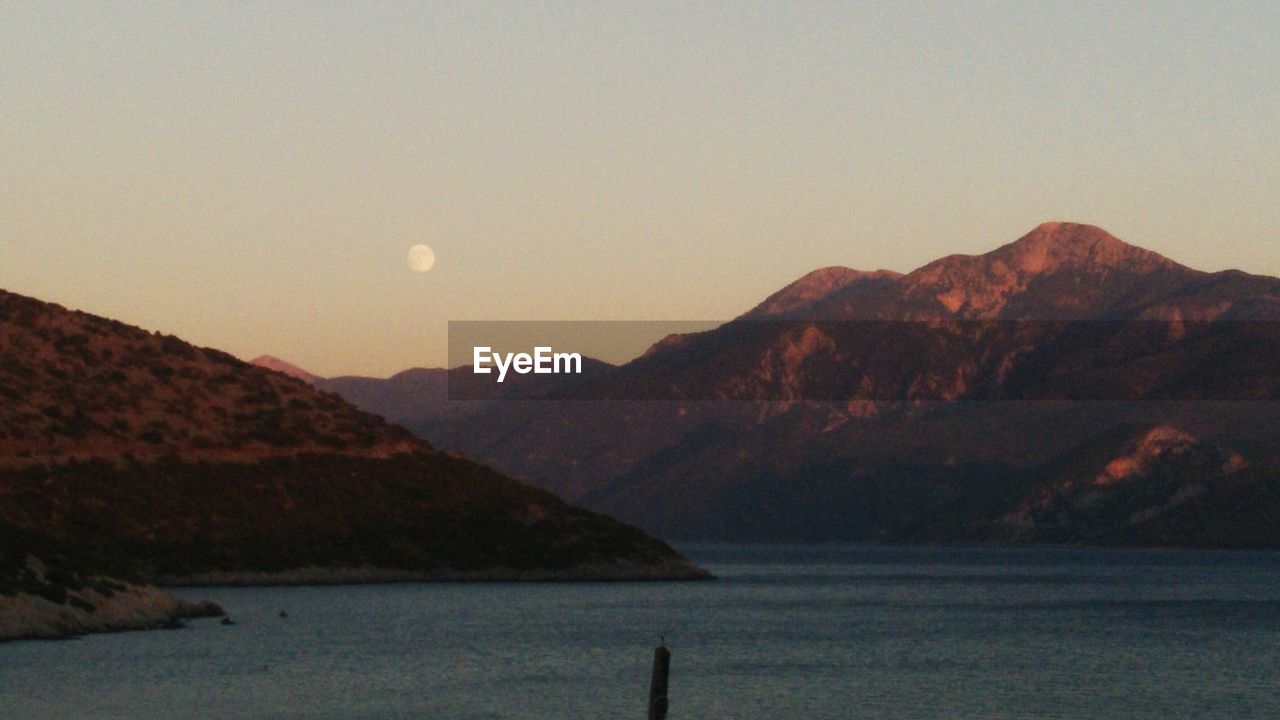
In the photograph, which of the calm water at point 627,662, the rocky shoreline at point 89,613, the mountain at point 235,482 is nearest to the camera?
the calm water at point 627,662

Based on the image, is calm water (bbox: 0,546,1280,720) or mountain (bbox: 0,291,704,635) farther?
mountain (bbox: 0,291,704,635)

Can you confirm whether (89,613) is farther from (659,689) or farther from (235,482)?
(235,482)

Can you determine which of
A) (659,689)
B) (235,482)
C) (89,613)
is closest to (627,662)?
(89,613)

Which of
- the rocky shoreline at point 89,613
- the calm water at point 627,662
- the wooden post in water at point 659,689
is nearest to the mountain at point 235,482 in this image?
the calm water at point 627,662

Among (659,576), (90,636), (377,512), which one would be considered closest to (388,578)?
(377,512)

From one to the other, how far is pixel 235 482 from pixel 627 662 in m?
74.5

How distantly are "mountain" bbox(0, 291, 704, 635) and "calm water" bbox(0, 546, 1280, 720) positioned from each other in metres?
7.68

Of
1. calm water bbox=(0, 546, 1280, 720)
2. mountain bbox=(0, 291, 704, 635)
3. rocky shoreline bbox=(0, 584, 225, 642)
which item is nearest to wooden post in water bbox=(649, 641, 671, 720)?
calm water bbox=(0, 546, 1280, 720)

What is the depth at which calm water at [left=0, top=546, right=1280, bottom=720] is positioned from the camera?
70.4 m

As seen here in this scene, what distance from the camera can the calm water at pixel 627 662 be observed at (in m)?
70.4

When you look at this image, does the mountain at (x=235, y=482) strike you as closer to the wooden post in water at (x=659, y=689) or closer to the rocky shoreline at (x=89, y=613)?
the rocky shoreline at (x=89, y=613)

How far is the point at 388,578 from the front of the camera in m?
160

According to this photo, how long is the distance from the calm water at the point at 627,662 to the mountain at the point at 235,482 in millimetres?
7678

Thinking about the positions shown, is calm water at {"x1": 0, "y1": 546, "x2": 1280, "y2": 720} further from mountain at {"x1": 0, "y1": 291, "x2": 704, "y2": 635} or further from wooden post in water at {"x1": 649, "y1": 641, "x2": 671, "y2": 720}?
wooden post in water at {"x1": 649, "y1": 641, "x2": 671, "y2": 720}
